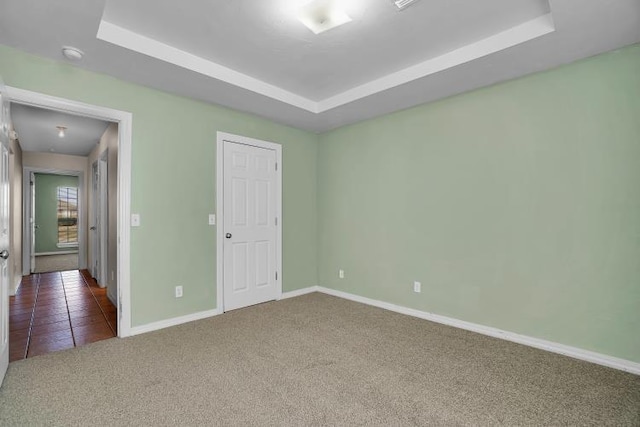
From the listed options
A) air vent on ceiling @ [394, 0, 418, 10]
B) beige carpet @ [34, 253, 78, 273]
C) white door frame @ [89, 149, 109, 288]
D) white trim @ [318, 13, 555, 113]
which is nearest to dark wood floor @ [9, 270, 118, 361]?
white door frame @ [89, 149, 109, 288]

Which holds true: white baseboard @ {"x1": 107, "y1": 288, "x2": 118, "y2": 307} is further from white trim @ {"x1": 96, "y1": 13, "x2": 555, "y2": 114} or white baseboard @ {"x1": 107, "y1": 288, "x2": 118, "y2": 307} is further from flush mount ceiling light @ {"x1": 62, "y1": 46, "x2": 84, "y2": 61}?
white trim @ {"x1": 96, "y1": 13, "x2": 555, "y2": 114}

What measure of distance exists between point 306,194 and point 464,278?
2.42 meters

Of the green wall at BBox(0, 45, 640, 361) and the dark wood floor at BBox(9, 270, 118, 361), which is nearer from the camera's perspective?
the green wall at BBox(0, 45, 640, 361)

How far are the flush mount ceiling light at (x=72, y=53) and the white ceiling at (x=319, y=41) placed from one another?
0.17 feet

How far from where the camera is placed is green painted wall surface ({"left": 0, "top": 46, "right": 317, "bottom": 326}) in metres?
2.74

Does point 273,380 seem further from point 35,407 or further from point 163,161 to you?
point 163,161

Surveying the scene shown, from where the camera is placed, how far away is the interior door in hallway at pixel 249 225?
3779 mm

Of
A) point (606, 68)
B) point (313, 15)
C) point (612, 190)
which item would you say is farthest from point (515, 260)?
point (313, 15)

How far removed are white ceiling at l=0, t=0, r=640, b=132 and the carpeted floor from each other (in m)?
2.42

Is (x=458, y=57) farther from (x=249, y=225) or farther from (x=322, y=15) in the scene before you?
(x=249, y=225)

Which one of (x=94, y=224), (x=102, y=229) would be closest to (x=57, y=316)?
(x=102, y=229)

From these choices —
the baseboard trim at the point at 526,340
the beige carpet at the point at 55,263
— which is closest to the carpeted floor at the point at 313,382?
the baseboard trim at the point at 526,340

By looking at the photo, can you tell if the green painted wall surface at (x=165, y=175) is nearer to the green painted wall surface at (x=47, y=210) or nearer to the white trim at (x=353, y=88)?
the white trim at (x=353, y=88)

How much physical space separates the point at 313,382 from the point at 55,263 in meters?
8.08
